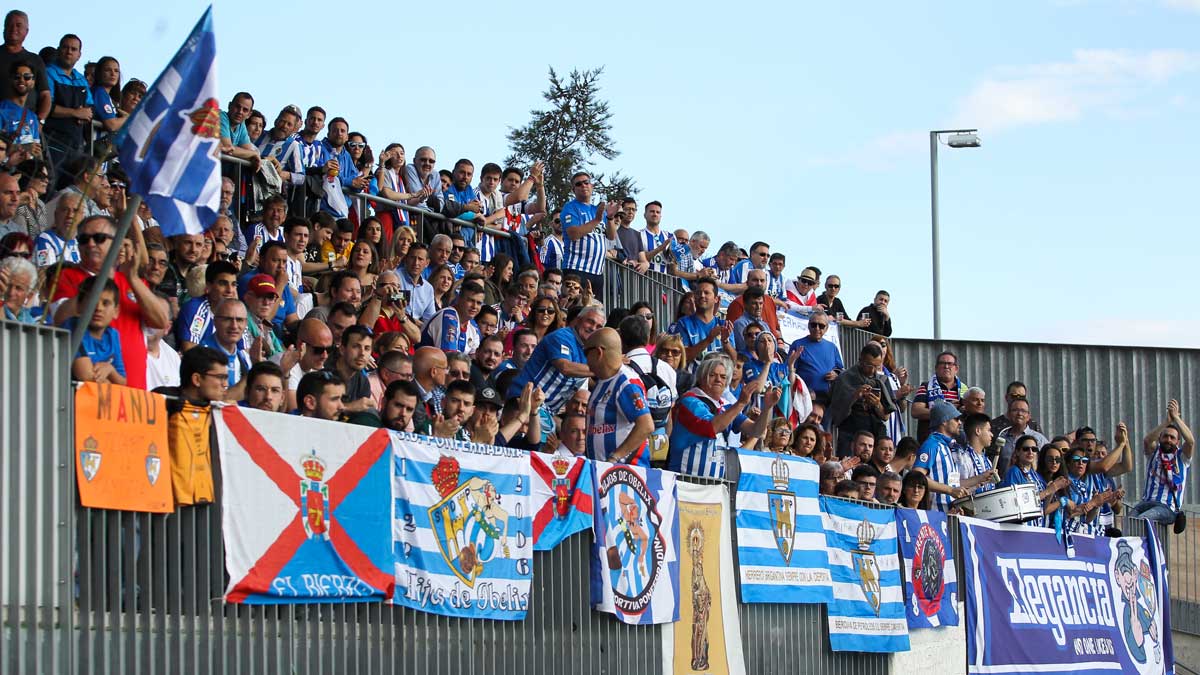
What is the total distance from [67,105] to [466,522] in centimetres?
736

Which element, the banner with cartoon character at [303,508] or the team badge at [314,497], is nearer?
the banner with cartoon character at [303,508]

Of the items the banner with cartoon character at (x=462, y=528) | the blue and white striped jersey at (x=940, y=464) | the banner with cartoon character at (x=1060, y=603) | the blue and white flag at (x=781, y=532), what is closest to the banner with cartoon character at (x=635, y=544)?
the banner with cartoon character at (x=462, y=528)

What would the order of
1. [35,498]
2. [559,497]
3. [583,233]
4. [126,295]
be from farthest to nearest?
1. [583,233]
2. [559,497]
3. [126,295]
4. [35,498]

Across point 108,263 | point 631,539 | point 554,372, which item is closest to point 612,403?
point 554,372

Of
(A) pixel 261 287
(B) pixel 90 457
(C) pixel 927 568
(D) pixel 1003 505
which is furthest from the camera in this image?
(D) pixel 1003 505

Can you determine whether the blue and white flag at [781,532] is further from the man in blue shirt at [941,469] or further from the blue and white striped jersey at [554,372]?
the man in blue shirt at [941,469]

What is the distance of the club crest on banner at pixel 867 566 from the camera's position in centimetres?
1495

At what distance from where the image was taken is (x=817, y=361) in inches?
830

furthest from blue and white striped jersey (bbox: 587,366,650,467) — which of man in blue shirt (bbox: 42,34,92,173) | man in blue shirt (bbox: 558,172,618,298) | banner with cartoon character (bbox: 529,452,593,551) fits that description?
man in blue shirt (bbox: 558,172,618,298)

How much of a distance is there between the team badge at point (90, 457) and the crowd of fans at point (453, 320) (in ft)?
1.59

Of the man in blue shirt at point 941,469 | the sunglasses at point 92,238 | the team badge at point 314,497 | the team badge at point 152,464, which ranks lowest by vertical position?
the man in blue shirt at point 941,469

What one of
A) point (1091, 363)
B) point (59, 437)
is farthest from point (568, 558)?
point (1091, 363)

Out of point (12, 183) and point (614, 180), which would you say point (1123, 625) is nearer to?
point (12, 183)

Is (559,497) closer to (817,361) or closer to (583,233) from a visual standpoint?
(583,233)
